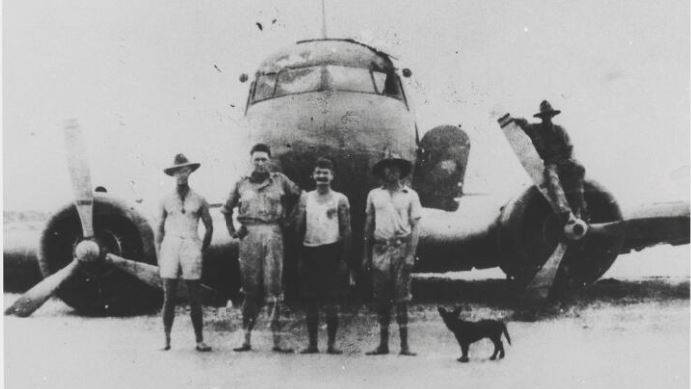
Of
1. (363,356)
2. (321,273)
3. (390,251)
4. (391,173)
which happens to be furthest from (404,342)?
(391,173)

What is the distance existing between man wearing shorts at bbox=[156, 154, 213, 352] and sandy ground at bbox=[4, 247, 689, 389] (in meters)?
0.39

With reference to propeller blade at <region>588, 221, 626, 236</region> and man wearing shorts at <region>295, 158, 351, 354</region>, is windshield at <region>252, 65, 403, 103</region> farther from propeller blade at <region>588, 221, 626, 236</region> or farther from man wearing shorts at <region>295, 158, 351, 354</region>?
propeller blade at <region>588, 221, 626, 236</region>

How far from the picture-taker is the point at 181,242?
6273 millimetres

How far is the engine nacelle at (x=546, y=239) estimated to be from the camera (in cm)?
790

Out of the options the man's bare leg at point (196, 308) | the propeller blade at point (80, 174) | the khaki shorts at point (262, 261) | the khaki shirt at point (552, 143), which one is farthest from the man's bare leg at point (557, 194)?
the propeller blade at point (80, 174)

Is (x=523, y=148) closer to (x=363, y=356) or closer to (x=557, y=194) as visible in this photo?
(x=557, y=194)

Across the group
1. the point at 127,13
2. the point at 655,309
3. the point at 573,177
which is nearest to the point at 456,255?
the point at 573,177

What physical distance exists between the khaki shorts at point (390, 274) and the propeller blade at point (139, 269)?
279 centimetres

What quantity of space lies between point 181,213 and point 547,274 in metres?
4.36

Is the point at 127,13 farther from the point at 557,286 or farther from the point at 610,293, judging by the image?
the point at 610,293

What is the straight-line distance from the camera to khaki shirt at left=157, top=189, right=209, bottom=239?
20.7ft

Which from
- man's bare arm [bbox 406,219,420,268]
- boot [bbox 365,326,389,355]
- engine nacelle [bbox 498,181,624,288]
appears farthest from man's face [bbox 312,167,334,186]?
engine nacelle [bbox 498,181,624,288]

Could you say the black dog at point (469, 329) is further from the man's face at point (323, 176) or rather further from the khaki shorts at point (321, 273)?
the man's face at point (323, 176)

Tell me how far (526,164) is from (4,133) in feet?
20.7
